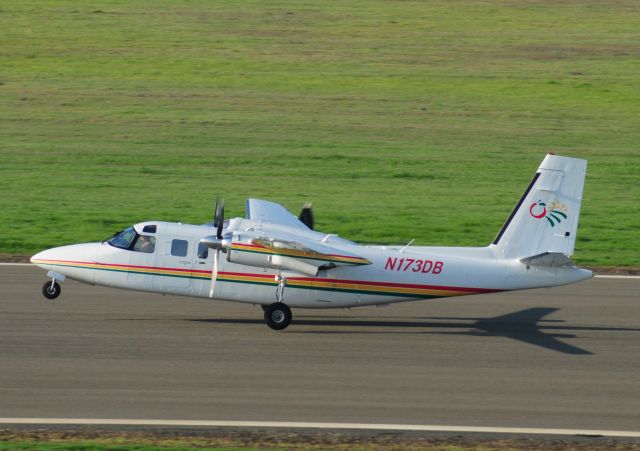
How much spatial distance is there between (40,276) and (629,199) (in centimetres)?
2141

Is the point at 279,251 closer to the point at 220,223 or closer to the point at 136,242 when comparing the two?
the point at 220,223

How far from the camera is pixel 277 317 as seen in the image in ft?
69.4

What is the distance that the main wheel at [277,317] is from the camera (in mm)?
21141

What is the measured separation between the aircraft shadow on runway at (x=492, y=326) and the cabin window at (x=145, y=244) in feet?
6.23

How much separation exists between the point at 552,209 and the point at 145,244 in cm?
848

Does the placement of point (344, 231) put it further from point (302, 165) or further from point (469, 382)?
point (469, 382)

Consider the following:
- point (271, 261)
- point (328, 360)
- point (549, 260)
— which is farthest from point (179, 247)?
point (549, 260)

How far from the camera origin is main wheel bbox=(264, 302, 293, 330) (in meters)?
21.1

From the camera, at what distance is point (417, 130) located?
46.3 meters

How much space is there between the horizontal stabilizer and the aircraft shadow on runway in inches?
60.7

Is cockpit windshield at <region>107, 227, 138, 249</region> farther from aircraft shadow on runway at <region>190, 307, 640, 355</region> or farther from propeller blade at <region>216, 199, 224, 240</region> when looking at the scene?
aircraft shadow on runway at <region>190, 307, 640, 355</region>

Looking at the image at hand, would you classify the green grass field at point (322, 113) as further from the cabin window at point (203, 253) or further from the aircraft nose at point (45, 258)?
the cabin window at point (203, 253)

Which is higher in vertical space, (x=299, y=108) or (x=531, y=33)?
(x=531, y=33)

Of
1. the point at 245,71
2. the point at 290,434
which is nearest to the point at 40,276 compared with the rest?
the point at 290,434
